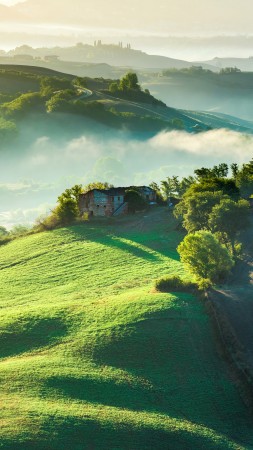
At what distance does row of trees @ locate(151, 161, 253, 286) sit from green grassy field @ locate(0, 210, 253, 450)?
20.5 feet

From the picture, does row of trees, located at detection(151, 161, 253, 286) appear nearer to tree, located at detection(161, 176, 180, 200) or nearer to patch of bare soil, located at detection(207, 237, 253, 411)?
patch of bare soil, located at detection(207, 237, 253, 411)

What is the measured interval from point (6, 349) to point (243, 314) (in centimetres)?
2612

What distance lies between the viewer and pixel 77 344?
85.1 metres

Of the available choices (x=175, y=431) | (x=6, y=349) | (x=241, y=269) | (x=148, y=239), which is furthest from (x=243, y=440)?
(x=148, y=239)

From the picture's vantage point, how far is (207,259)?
3888 inches

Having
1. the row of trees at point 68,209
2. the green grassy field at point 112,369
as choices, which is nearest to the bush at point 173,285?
the green grassy field at point 112,369

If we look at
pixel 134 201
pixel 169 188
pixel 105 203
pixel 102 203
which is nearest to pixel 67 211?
pixel 102 203

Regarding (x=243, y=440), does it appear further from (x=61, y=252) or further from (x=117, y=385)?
(x=61, y=252)

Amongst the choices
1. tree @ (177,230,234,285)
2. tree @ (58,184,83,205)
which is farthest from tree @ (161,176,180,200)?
tree @ (177,230,234,285)

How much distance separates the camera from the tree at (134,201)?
15150cm

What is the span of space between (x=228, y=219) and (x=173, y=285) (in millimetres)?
17644

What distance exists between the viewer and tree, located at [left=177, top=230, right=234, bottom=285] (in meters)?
98.0

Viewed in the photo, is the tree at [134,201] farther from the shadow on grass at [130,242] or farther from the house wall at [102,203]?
the shadow on grass at [130,242]

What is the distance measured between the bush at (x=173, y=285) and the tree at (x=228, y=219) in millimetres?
14780
